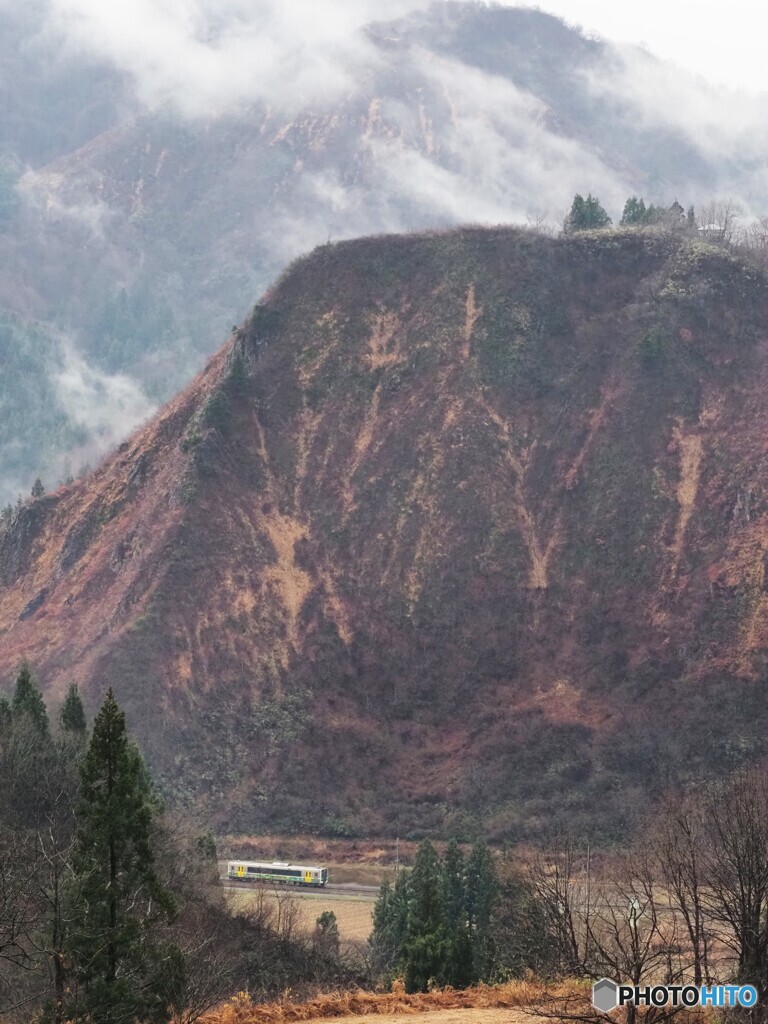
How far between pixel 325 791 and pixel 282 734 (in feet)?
19.5

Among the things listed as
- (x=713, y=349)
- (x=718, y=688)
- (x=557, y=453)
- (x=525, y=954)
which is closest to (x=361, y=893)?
(x=718, y=688)

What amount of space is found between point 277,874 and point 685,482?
4577 cm

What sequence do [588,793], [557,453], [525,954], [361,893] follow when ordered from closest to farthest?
[525,954]
[361,893]
[588,793]
[557,453]

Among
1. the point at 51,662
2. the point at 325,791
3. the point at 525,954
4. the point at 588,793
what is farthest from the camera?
the point at 51,662

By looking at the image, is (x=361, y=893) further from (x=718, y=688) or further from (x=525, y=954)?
(x=525, y=954)

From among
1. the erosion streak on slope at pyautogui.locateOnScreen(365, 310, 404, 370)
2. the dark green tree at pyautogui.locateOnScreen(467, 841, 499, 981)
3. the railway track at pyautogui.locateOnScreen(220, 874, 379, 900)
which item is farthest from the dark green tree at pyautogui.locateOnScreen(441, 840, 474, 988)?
the erosion streak on slope at pyautogui.locateOnScreen(365, 310, 404, 370)

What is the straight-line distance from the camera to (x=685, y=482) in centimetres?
9656

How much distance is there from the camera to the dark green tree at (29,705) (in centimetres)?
6088

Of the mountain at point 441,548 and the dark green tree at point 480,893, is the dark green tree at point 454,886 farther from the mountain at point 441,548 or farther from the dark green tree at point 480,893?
the mountain at point 441,548

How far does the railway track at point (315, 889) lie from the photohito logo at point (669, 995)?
50.6m

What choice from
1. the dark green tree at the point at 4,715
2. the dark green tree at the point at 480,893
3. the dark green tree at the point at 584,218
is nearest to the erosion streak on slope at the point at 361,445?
the dark green tree at the point at 584,218

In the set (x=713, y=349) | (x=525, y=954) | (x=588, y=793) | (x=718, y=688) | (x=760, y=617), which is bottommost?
(x=525, y=954)

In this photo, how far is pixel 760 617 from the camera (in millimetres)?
85375

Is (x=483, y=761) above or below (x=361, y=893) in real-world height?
above
